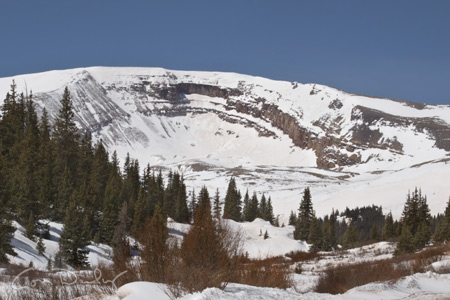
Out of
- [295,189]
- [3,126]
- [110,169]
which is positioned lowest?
[295,189]

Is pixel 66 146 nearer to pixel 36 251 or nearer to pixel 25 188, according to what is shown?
pixel 25 188

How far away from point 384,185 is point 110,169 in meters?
103

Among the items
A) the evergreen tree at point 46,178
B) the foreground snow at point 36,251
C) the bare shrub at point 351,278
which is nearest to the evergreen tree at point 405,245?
the foreground snow at point 36,251

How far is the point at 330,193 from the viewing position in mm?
160750

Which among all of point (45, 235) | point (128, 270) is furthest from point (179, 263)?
point (45, 235)

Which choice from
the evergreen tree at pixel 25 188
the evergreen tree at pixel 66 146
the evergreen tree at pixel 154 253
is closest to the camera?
the evergreen tree at pixel 154 253

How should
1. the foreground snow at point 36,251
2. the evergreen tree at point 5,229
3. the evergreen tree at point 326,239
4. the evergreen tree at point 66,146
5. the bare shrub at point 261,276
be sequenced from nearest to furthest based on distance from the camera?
the bare shrub at point 261,276 < the evergreen tree at point 5,229 < the foreground snow at point 36,251 < the evergreen tree at point 66,146 < the evergreen tree at point 326,239

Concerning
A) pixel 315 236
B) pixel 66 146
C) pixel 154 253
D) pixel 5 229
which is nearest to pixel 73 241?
pixel 5 229

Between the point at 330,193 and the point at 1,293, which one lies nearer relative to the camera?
the point at 1,293

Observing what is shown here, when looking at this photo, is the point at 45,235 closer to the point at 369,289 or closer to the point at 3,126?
the point at 3,126

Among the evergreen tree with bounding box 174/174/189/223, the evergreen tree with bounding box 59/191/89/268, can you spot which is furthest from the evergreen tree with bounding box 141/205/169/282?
the evergreen tree with bounding box 174/174/189/223

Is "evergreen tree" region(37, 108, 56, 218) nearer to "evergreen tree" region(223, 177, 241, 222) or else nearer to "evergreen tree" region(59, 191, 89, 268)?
"evergreen tree" region(59, 191, 89, 268)

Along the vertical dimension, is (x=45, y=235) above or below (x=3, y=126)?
below

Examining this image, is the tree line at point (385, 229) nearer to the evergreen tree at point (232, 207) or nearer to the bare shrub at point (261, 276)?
the evergreen tree at point (232, 207)
